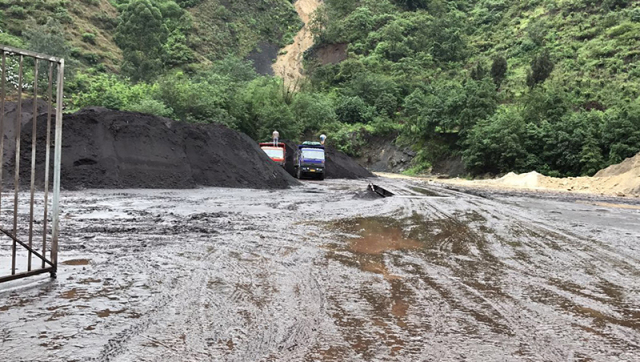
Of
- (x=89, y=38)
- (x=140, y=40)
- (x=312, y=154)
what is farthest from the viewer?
(x=89, y=38)

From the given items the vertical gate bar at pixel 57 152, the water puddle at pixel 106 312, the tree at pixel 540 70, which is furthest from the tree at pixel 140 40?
the water puddle at pixel 106 312

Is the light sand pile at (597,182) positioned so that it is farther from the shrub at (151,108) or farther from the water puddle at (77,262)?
the water puddle at (77,262)

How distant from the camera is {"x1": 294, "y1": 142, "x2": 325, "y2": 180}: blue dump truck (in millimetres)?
32250

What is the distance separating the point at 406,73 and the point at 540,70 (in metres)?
23.9

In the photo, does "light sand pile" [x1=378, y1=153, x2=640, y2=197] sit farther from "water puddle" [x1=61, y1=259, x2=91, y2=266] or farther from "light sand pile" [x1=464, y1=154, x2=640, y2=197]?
"water puddle" [x1=61, y1=259, x2=91, y2=266]

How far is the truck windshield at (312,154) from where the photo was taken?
32.3 meters

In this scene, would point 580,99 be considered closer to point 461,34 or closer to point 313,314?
point 461,34

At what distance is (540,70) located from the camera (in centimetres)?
5562

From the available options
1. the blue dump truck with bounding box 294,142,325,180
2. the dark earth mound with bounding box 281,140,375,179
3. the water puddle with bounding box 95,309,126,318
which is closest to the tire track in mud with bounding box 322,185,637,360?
the water puddle with bounding box 95,309,126,318

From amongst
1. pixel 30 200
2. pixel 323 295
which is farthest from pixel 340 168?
pixel 323 295

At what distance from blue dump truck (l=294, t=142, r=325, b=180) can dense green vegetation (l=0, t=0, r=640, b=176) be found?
35.4 ft

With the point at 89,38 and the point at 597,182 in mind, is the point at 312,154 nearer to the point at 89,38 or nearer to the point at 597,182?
the point at 597,182

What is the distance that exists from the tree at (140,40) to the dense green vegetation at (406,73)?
6.5 inches

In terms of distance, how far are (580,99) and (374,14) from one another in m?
59.8
